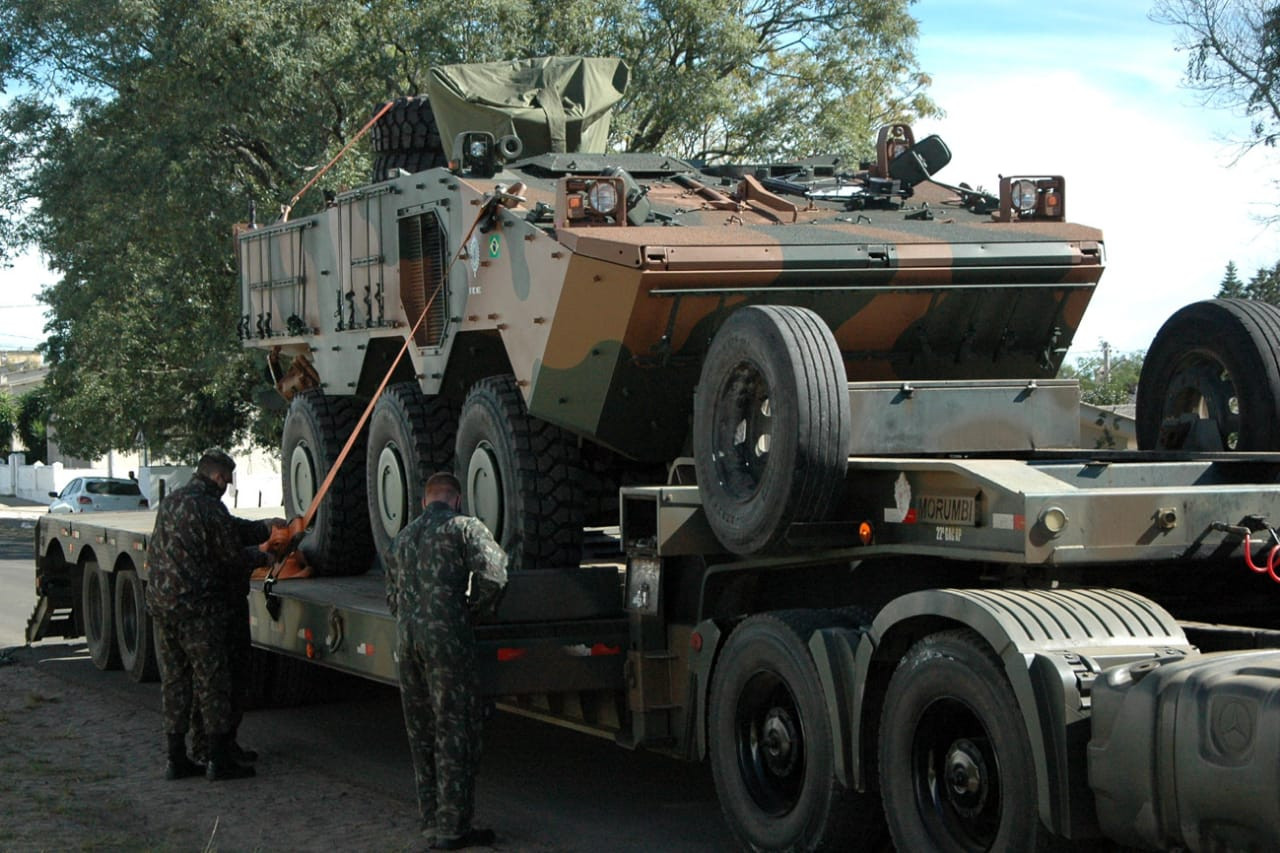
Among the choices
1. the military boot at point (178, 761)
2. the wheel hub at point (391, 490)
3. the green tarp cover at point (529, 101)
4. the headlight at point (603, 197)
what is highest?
the green tarp cover at point (529, 101)

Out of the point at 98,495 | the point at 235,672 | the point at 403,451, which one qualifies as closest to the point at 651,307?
the point at 403,451

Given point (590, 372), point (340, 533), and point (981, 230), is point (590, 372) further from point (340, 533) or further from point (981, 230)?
point (340, 533)

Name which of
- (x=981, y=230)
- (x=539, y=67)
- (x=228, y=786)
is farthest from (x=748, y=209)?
(x=228, y=786)

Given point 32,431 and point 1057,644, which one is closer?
point 1057,644

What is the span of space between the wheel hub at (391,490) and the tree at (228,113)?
13.1 meters

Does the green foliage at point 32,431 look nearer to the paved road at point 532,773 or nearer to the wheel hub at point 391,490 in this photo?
the paved road at point 532,773

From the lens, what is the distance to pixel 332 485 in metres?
11.1

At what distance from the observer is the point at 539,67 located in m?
11.0

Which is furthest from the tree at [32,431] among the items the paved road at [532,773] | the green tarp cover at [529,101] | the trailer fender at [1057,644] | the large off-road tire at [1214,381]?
the trailer fender at [1057,644]

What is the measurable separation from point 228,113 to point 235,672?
15.6 m

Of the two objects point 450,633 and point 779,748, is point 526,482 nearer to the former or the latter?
point 450,633

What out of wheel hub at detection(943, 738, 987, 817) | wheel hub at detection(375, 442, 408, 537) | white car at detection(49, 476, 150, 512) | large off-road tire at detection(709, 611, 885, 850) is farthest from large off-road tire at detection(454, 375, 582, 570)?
white car at detection(49, 476, 150, 512)

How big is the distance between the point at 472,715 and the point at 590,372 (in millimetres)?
1717

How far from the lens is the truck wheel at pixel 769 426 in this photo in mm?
6434
